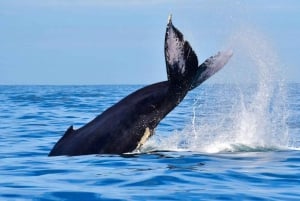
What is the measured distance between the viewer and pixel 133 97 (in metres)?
11.5

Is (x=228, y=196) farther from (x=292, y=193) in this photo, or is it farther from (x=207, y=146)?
(x=207, y=146)

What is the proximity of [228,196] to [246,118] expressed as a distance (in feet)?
24.7

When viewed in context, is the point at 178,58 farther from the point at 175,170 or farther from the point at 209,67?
the point at 175,170

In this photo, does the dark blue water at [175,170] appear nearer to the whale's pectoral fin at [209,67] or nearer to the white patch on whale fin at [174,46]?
the whale's pectoral fin at [209,67]

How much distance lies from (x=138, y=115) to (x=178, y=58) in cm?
129

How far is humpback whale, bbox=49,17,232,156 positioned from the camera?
36.1ft

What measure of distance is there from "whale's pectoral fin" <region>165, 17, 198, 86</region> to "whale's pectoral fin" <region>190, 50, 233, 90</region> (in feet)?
0.31

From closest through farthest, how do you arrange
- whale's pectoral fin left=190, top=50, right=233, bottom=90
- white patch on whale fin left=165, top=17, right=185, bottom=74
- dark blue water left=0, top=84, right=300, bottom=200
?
1. dark blue water left=0, top=84, right=300, bottom=200
2. white patch on whale fin left=165, top=17, right=185, bottom=74
3. whale's pectoral fin left=190, top=50, right=233, bottom=90

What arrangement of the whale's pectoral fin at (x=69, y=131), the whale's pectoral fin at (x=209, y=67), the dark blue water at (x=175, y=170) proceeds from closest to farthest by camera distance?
the dark blue water at (x=175, y=170)
the whale's pectoral fin at (x=209, y=67)
the whale's pectoral fin at (x=69, y=131)

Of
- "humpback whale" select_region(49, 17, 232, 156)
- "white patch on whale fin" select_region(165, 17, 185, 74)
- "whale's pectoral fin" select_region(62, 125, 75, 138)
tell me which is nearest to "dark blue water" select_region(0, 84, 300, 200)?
"humpback whale" select_region(49, 17, 232, 156)

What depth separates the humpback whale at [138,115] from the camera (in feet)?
36.1

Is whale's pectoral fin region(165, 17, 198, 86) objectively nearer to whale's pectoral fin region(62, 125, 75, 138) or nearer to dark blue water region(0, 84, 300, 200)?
dark blue water region(0, 84, 300, 200)

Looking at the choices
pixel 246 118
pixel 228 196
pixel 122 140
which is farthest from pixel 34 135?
pixel 228 196

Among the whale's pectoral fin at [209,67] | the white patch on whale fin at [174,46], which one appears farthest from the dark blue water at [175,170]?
the white patch on whale fin at [174,46]
